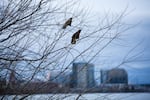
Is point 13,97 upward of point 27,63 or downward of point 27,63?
downward

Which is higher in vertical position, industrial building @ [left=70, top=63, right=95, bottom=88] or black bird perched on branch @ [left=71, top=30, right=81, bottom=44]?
black bird perched on branch @ [left=71, top=30, right=81, bottom=44]

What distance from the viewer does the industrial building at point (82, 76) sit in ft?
18.5

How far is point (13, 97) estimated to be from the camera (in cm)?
549

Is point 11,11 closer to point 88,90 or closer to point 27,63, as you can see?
point 27,63

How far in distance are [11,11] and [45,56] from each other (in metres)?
1.04

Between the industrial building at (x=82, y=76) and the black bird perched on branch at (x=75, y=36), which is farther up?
the black bird perched on branch at (x=75, y=36)

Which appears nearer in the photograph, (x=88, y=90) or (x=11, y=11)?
(x=11, y=11)

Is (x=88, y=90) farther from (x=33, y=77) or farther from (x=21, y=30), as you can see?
(x=21, y=30)

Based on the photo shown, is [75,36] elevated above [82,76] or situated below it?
above

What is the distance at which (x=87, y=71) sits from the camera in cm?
568

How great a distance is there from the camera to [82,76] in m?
5.75

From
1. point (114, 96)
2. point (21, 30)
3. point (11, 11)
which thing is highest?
point (11, 11)

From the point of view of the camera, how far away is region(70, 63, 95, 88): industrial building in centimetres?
563

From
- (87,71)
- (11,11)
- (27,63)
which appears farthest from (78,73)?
(11,11)
